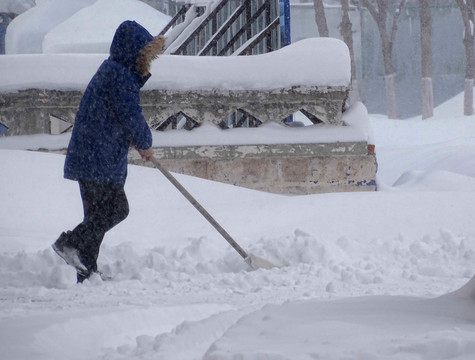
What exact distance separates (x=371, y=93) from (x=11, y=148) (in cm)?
2916

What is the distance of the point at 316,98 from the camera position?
25.8ft

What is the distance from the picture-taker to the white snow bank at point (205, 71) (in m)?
7.76

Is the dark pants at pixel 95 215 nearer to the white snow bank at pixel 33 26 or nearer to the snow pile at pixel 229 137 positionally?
the snow pile at pixel 229 137

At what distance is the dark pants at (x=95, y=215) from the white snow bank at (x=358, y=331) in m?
1.75

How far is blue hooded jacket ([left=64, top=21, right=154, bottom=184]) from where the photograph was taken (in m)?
4.85

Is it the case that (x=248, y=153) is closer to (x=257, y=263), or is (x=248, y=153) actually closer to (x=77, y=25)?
(x=257, y=263)

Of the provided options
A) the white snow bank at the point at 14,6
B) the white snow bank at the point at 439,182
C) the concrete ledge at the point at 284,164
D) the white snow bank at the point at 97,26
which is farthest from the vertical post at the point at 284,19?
the white snow bank at the point at 14,6

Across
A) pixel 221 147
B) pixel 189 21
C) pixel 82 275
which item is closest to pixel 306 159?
pixel 221 147

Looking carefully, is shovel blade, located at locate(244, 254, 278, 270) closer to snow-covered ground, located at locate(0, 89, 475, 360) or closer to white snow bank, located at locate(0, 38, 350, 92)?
snow-covered ground, located at locate(0, 89, 475, 360)

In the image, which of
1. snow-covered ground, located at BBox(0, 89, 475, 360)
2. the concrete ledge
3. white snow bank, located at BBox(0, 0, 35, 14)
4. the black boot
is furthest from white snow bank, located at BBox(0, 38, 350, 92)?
white snow bank, located at BBox(0, 0, 35, 14)

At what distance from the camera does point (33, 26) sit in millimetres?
28312

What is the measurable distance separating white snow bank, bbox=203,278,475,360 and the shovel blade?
4.85ft

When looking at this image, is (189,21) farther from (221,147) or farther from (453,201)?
(453,201)

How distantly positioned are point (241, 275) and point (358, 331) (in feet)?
6.83
